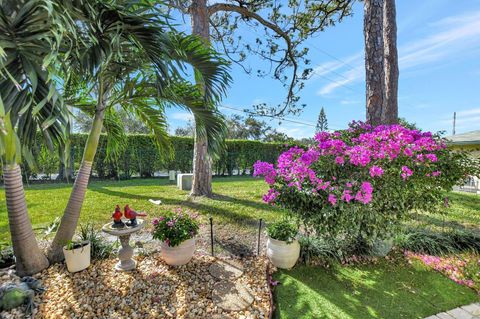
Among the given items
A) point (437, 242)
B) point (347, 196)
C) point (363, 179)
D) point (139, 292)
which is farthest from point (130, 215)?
point (437, 242)

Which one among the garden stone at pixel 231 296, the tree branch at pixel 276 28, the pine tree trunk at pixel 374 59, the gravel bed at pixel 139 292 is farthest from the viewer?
the tree branch at pixel 276 28

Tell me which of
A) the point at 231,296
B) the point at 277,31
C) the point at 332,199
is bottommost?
the point at 231,296

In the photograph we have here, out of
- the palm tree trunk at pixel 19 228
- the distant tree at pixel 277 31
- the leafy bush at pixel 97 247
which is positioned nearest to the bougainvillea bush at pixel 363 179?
the leafy bush at pixel 97 247

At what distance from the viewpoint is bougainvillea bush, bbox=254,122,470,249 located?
2.89m

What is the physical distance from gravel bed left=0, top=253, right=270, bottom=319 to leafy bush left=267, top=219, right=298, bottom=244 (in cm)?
43

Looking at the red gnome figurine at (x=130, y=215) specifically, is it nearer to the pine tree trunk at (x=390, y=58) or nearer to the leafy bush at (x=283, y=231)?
the leafy bush at (x=283, y=231)

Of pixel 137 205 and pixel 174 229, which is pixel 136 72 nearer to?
pixel 174 229

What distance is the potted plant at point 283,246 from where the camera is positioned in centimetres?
308

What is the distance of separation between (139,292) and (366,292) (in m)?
2.57

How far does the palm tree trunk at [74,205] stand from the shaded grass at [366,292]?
260cm

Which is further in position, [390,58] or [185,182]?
[185,182]

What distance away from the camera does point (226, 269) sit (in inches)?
120

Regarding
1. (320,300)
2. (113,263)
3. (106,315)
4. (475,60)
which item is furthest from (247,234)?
(475,60)

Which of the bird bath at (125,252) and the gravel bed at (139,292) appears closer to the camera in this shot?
the gravel bed at (139,292)
